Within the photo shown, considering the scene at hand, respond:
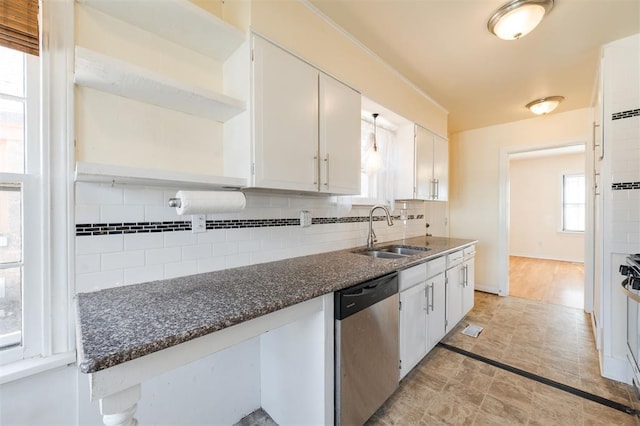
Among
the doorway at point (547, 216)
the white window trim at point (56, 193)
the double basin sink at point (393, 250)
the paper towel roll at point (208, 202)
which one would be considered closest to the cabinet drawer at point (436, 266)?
the double basin sink at point (393, 250)

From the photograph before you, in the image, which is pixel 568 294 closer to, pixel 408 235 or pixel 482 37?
pixel 408 235

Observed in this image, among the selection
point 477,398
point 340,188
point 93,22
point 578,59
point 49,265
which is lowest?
point 477,398

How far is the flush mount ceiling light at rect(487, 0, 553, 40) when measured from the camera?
62.2 inches

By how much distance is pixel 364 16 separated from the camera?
5.76ft

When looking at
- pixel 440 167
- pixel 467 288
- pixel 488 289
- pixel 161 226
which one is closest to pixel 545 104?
pixel 440 167

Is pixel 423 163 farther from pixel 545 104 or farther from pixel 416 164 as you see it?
pixel 545 104

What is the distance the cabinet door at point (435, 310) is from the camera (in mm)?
2062

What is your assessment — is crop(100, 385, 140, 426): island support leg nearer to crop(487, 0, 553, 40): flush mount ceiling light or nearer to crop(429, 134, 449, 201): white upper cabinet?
crop(487, 0, 553, 40): flush mount ceiling light

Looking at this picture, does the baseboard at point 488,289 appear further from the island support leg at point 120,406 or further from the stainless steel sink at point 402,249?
the island support leg at point 120,406

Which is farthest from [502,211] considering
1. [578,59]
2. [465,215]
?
[578,59]

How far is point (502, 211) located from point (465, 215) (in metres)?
0.51

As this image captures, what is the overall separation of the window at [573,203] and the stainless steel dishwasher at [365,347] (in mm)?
6882

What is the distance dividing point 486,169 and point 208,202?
4.16 metres

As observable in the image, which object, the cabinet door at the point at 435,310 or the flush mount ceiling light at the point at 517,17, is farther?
the cabinet door at the point at 435,310
